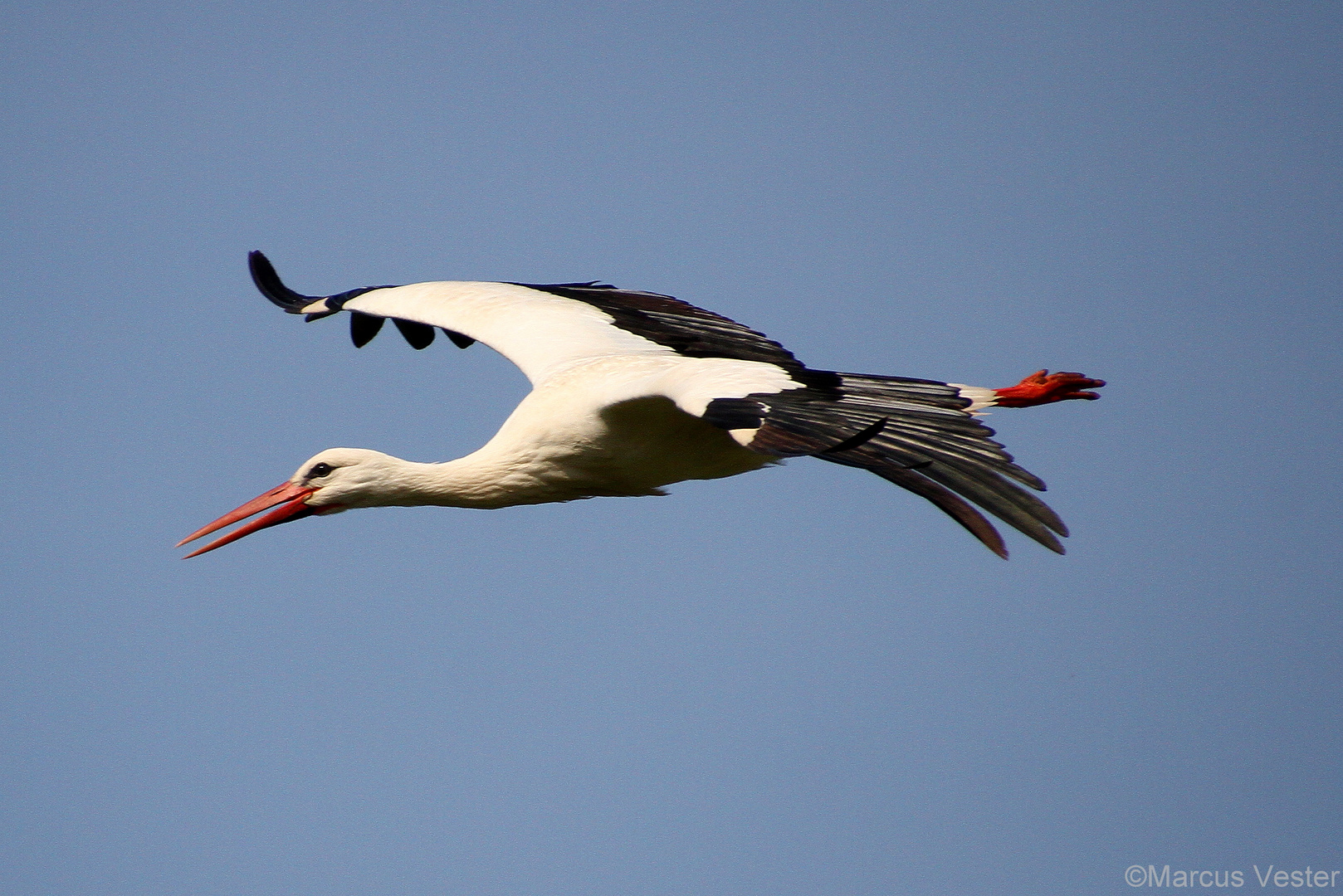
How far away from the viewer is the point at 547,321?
730cm

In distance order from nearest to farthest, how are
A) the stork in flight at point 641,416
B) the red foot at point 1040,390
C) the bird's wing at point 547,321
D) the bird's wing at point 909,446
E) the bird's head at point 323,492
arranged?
the bird's wing at point 909,446
the stork in flight at point 641,416
the bird's head at point 323,492
the bird's wing at point 547,321
the red foot at point 1040,390

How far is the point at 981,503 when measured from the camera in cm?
444

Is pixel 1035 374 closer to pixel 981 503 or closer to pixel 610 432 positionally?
pixel 610 432

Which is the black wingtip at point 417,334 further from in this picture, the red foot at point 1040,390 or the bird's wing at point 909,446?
the bird's wing at point 909,446

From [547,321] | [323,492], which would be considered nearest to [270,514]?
[323,492]

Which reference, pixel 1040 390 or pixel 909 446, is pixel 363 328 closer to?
pixel 1040 390

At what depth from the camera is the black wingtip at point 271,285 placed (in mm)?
8820

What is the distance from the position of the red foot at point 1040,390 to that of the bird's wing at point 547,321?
147cm

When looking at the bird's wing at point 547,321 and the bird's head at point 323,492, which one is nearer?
the bird's head at point 323,492

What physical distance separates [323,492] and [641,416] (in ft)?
5.59

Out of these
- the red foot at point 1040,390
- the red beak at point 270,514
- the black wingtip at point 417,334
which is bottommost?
the red beak at point 270,514

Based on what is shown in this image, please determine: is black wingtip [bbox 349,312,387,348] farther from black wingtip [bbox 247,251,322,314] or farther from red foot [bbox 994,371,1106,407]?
red foot [bbox 994,371,1106,407]


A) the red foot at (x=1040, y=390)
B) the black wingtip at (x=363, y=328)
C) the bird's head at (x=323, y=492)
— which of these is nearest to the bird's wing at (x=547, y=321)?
the black wingtip at (x=363, y=328)

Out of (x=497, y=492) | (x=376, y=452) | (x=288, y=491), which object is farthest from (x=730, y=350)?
(x=288, y=491)
